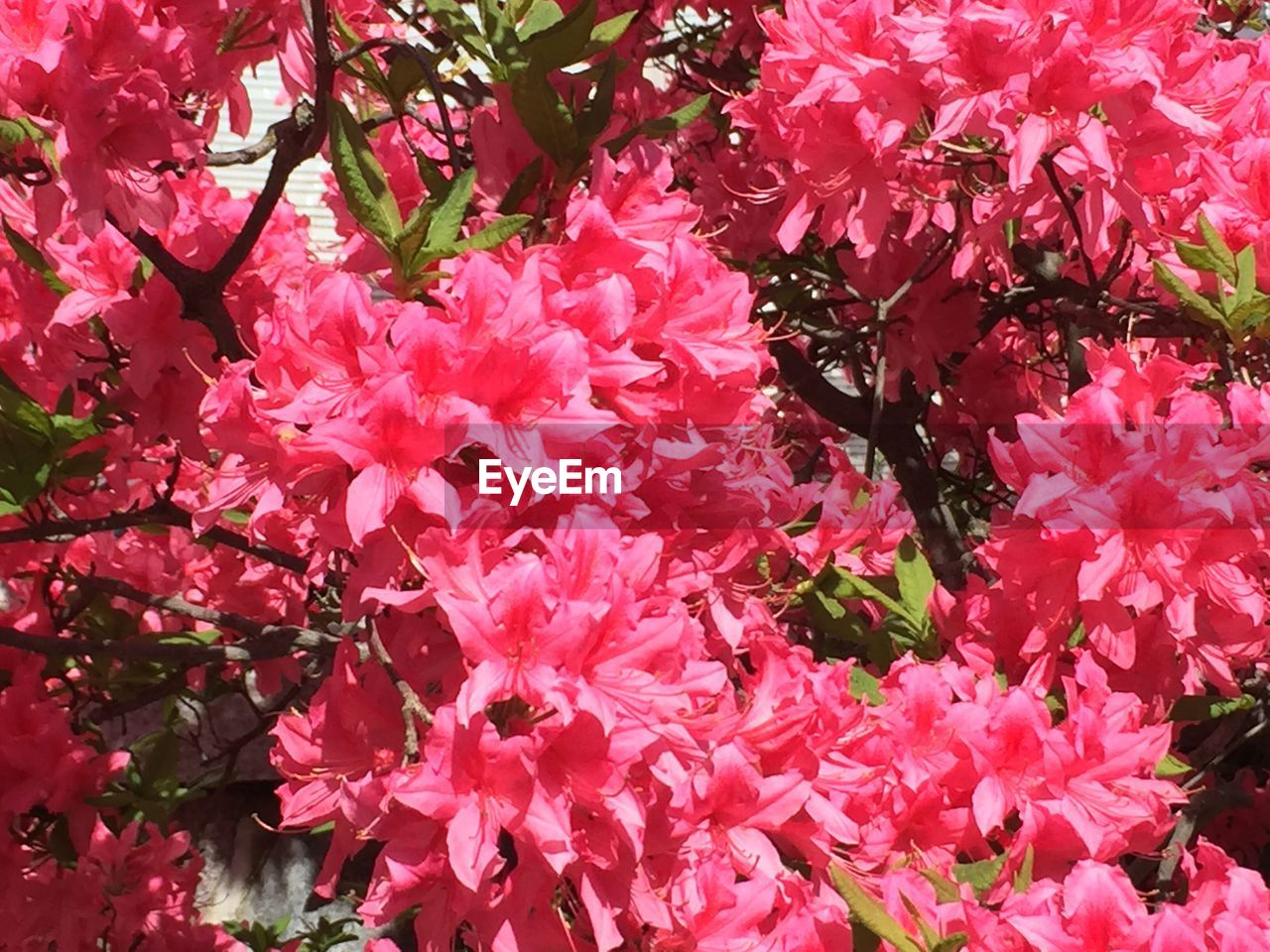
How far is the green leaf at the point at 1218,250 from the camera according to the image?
1.63 meters

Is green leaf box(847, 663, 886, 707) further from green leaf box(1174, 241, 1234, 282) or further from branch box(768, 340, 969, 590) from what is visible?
branch box(768, 340, 969, 590)

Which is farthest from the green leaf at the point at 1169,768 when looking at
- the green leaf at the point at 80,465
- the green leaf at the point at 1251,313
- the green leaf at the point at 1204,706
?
the green leaf at the point at 80,465

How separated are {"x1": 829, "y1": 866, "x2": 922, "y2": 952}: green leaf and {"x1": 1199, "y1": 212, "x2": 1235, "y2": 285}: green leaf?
81 centimetres

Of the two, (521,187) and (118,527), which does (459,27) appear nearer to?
(521,187)

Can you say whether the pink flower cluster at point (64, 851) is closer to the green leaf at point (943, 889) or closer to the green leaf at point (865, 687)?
the green leaf at point (865, 687)

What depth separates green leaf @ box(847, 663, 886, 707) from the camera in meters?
1.74

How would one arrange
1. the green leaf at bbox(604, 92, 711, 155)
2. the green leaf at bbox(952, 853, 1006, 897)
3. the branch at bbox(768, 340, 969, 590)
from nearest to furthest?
the green leaf at bbox(604, 92, 711, 155) → the green leaf at bbox(952, 853, 1006, 897) → the branch at bbox(768, 340, 969, 590)

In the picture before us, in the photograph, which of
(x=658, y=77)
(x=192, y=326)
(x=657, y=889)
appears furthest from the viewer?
(x=658, y=77)

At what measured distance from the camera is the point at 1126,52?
60.2 inches

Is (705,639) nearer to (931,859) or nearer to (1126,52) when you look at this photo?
(931,859)

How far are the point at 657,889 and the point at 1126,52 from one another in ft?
3.21

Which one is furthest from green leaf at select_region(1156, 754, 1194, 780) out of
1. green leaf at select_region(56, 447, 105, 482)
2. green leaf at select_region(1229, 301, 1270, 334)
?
green leaf at select_region(56, 447, 105, 482)

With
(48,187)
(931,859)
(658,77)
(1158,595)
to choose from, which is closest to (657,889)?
(931,859)

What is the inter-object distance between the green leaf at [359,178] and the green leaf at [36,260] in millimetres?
577
